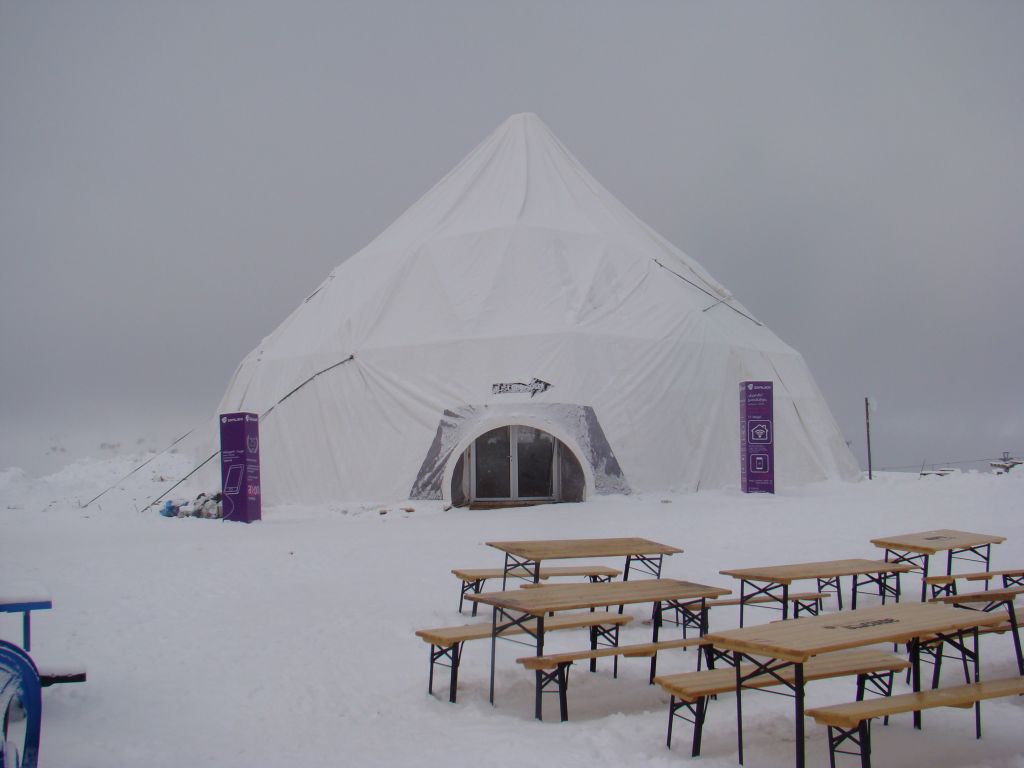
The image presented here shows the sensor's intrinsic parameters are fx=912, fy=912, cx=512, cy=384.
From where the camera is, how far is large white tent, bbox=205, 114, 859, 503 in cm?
1805

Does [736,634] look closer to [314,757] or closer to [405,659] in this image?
[314,757]

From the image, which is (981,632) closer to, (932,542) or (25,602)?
(932,542)

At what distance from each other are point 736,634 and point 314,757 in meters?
2.52

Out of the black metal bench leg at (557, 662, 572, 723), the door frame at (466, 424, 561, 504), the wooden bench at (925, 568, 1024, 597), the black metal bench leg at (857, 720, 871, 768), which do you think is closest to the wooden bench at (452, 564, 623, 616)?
the black metal bench leg at (557, 662, 572, 723)

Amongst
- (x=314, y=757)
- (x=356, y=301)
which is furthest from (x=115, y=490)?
(x=314, y=757)

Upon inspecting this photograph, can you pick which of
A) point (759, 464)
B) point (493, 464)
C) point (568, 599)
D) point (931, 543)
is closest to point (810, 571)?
point (931, 543)

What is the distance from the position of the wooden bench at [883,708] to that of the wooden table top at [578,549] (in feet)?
9.86

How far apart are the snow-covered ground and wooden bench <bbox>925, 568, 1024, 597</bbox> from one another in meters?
0.65

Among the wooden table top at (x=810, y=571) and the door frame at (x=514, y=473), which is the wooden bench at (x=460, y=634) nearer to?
the wooden table top at (x=810, y=571)

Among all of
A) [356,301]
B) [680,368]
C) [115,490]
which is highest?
[356,301]

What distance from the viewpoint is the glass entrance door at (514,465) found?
723 inches

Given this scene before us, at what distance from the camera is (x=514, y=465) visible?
1838cm

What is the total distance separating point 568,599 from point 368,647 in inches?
80.8

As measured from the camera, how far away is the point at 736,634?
5211mm
